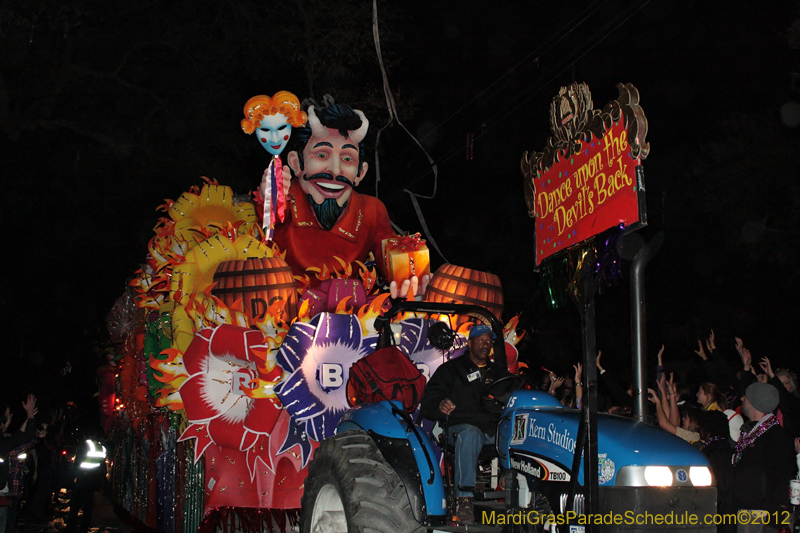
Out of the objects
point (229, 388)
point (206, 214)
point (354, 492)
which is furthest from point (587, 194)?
point (206, 214)

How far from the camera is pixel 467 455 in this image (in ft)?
16.3

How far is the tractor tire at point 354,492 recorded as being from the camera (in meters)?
4.71

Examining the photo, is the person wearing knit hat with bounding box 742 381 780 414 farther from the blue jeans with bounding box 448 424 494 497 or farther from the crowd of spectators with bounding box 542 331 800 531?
the blue jeans with bounding box 448 424 494 497

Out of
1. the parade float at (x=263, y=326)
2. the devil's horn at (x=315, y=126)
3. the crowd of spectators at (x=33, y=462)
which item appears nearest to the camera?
the parade float at (x=263, y=326)

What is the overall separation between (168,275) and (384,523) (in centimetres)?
532

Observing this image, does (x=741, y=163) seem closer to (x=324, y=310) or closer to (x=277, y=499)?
(x=324, y=310)

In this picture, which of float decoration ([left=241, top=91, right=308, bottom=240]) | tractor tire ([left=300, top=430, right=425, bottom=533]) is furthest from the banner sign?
float decoration ([left=241, top=91, right=308, bottom=240])

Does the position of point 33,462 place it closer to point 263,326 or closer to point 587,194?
point 263,326

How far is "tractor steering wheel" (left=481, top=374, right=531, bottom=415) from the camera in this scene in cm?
529

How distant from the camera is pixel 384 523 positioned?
15.4ft

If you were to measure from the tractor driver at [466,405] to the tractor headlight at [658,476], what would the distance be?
1.27m

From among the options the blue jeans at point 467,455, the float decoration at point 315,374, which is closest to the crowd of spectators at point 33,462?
the float decoration at point 315,374

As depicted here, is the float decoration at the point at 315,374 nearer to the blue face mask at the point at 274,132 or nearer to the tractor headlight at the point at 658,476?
the blue face mask at the point at 274,132

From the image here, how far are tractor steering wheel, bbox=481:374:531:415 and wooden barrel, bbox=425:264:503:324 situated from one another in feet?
10.1
